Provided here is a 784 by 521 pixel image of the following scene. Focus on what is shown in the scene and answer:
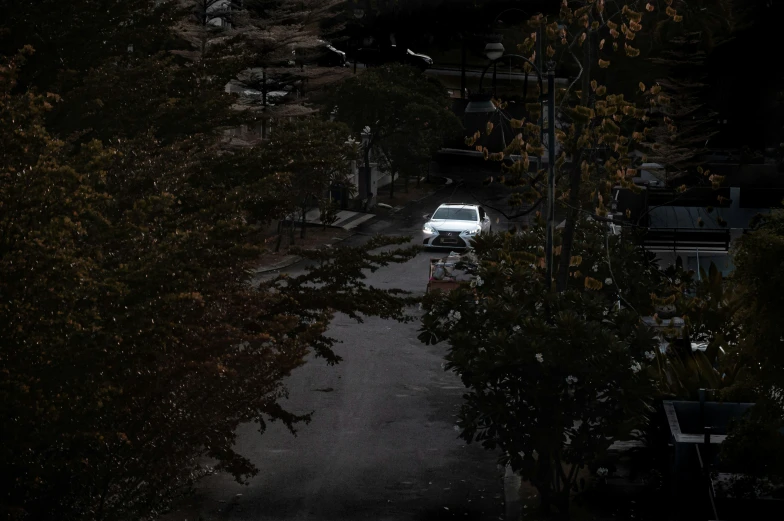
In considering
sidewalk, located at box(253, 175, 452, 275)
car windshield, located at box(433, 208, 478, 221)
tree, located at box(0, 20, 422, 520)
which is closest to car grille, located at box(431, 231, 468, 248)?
car windshield, located at box(433, 208, 478, 221)

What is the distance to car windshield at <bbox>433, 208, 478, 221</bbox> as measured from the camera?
140 feet

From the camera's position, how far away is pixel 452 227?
1620 inches

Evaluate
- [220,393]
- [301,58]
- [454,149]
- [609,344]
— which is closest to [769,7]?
[301,58]

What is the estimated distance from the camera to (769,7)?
5041cm

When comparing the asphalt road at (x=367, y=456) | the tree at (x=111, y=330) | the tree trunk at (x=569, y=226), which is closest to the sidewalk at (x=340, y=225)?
the asphalt road at (x=367, y=456)

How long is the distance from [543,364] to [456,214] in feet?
Result: 97.3

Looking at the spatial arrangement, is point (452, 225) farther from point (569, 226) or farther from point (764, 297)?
point (764, 297)

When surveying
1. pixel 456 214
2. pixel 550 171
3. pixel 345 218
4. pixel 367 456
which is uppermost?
pixel 550 171

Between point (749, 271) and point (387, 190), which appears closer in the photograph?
point (749, 271)

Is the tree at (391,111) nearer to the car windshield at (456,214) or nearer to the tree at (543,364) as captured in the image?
the car windshield at (456,214)

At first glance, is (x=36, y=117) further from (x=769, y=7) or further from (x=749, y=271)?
(x=769, y=7)

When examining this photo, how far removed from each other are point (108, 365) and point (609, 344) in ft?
19.6

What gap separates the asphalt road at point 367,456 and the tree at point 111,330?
2927 mm

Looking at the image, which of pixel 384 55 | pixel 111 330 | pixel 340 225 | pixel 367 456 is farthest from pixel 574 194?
pixel 384 55
